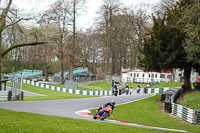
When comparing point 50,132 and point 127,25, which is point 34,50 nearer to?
point 127,25

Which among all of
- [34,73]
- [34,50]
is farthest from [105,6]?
[34,73]

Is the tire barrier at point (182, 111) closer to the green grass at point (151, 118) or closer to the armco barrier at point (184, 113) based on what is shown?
the armco barrier at point (184, 113)

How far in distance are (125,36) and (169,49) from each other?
28944 millimetres

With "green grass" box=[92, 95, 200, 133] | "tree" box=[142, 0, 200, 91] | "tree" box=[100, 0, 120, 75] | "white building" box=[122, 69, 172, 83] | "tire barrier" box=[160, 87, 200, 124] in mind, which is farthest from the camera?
"white building" box=[122, 69, 172, 83]

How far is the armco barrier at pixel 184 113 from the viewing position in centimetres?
1750

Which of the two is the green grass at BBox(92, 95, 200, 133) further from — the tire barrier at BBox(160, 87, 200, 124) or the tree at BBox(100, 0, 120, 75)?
the tree at BBox(100, 0, 120, 75)

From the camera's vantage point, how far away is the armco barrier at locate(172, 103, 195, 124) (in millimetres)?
17500

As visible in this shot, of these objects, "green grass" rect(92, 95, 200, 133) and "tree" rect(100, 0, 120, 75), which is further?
"tree" rect(100, 0, 120, 75)

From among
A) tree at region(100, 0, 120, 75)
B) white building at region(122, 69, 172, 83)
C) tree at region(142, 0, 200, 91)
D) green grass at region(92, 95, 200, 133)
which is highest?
tree at region(100, 0, 120, 75)

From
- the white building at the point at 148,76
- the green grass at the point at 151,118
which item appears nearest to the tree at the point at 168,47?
the green grass at the point at 151,118

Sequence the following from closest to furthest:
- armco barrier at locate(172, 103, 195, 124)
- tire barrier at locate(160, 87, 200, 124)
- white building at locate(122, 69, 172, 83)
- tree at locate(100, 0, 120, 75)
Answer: tire barrier at locate(160, 87, 200, 124) < armco barrier at locate(172, 103, 195, 124) < tree at locate(100, 0, 120, 75) < white building at locate(122, 69, 172, 83)

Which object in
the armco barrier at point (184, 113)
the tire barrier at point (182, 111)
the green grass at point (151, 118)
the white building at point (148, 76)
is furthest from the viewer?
the white building at point (148, 76)

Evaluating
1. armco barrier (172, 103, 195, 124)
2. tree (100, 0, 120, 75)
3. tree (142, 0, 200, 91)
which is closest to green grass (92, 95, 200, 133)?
armco barrier (172, 103, 195, 124)

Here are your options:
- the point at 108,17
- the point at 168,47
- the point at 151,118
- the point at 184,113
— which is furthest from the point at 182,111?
the point at 108,17
